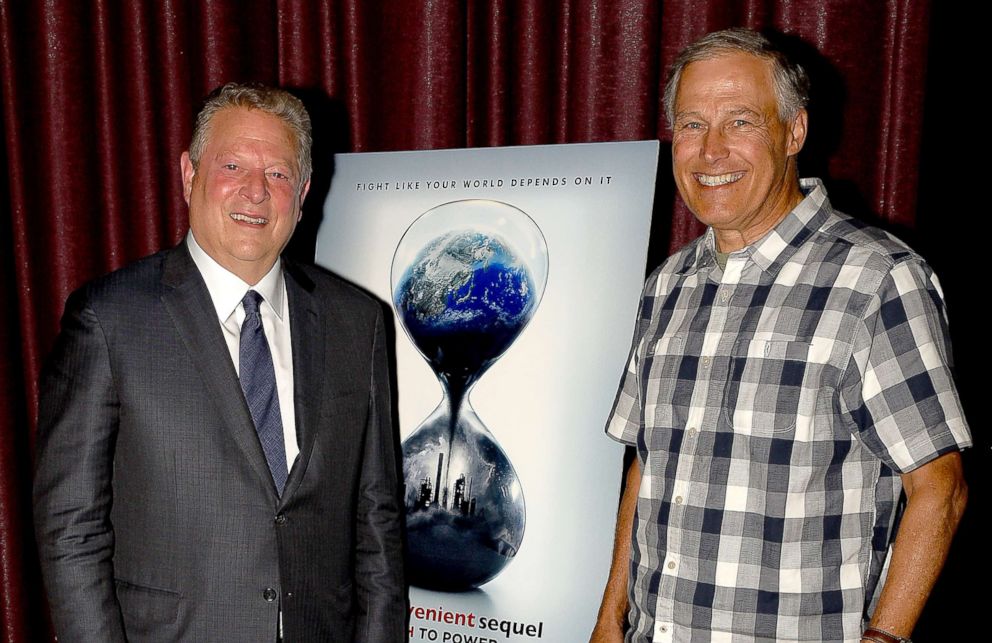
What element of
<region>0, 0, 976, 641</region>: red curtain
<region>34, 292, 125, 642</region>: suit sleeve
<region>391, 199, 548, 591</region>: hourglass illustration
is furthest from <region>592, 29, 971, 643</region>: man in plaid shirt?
<region>34, 292, 125, 642</region>: suit sleeve

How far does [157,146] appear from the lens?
8.45 feet

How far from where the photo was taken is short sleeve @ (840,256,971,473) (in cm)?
123

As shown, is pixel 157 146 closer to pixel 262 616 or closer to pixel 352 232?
pixel 352 232

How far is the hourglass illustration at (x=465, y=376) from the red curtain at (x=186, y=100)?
58 centimetres

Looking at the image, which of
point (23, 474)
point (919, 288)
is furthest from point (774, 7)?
point (23, 474)

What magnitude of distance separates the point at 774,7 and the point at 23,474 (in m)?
2.56

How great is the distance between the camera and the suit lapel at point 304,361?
1555 millimetres

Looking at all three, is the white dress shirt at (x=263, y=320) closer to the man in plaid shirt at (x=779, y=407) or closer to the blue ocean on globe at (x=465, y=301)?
the blue ocean on globe at (x=465, y=301)

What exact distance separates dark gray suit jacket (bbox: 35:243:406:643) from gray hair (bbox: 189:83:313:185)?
0.75 ft

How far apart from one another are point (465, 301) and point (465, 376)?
17 centimetres

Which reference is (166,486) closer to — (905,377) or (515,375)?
(515,375)

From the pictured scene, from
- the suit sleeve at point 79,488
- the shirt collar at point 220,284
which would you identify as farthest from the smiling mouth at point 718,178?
the suit sleeve at point 79,488

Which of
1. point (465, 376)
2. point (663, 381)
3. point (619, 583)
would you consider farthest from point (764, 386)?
point (465, 376)

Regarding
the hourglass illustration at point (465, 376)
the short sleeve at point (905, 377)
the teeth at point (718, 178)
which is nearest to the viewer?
the short sleeve at point (905, 377)
